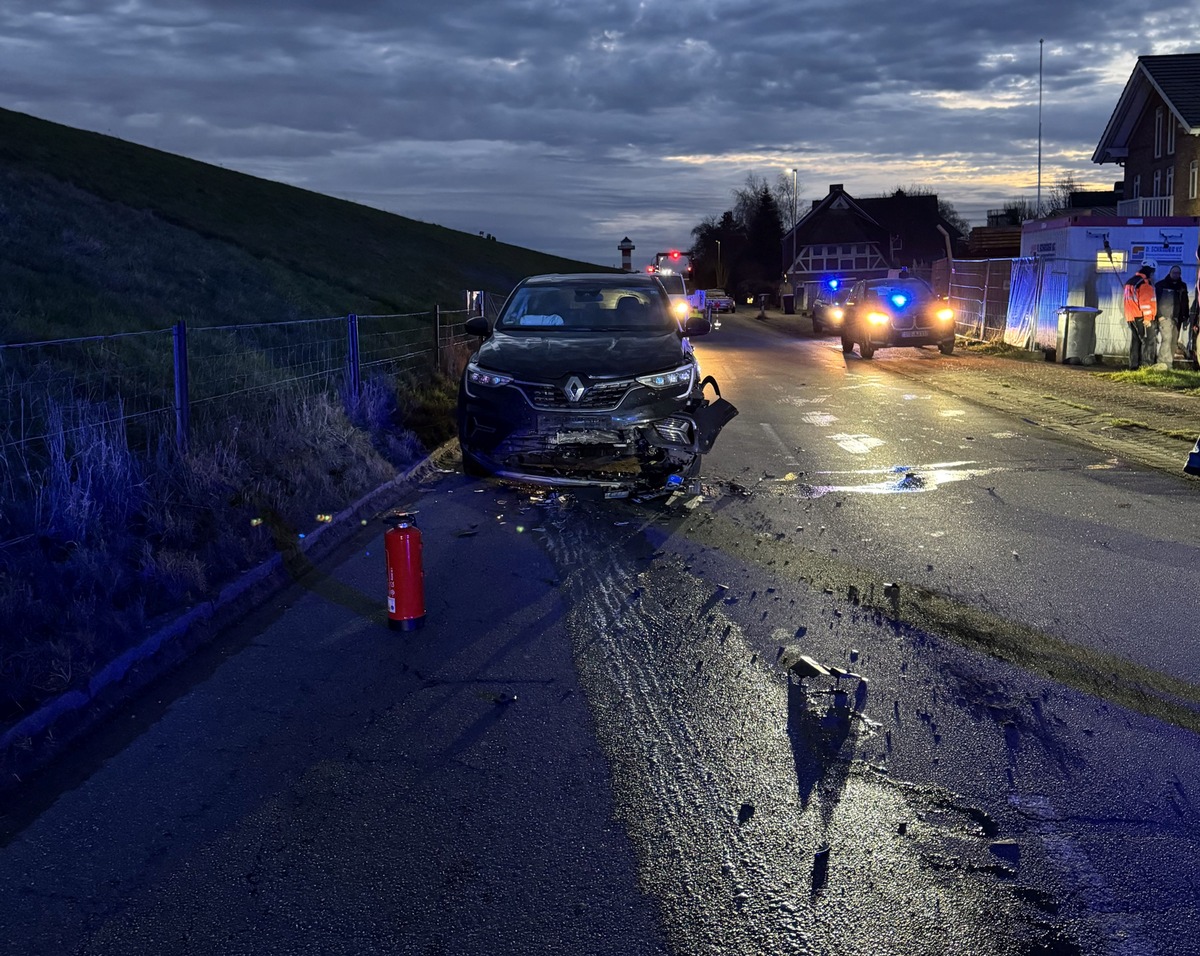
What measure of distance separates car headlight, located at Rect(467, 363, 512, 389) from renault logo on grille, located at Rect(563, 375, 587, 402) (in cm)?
57

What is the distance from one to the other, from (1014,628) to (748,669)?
154cm

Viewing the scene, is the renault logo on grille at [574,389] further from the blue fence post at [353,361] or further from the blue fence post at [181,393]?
the blue fence post at [353,361]

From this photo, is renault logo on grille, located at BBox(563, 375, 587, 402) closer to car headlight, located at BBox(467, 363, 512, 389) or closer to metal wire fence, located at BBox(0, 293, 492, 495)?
car headlight, located at BBox(467, 363, 512, 389)

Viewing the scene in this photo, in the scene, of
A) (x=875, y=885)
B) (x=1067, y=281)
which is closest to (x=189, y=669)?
(x=875, y=885)

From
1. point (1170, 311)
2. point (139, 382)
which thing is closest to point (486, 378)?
point (139, 382)

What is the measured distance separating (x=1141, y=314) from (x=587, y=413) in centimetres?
1516

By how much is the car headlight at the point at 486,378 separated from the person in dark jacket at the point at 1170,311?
14780 mm

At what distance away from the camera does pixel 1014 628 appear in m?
5.95

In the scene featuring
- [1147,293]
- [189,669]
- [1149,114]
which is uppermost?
[1149,114]

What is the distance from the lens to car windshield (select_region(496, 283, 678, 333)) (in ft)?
37.0

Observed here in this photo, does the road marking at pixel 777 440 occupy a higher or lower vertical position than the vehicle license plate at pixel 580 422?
lower

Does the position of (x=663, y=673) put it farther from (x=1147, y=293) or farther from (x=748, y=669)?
(x=1147, y=293)

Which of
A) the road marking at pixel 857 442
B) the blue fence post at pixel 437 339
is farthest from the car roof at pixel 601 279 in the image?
the blue fence post at pixel 437 339

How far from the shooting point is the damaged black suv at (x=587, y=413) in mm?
9445
